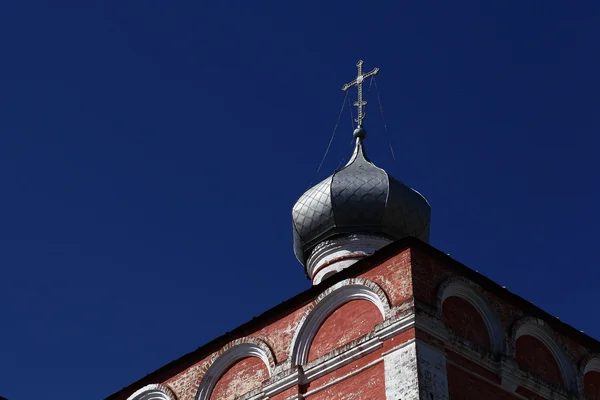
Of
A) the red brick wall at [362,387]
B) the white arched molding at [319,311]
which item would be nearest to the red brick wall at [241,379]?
the white arched molding at [319,311]

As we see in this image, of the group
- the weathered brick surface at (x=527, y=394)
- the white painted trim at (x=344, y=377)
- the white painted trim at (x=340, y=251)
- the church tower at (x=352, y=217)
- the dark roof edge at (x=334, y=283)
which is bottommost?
the white painted trim at (x=344, y=377)

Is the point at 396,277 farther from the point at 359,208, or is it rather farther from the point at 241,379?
the point at 359,208

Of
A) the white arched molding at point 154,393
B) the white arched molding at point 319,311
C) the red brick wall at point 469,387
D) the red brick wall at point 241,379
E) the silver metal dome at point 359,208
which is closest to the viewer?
the red brick wall at point 469,387

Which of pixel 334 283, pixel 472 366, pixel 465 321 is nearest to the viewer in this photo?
pixel 472 366

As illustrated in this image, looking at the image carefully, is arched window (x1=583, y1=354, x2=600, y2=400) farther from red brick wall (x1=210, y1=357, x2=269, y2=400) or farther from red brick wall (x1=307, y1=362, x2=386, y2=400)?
red brick wall (x1=210, y1=357, x2=269, y2=400)

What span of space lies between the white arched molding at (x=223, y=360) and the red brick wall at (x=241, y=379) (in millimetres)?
50

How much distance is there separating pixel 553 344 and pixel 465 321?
1.31 m

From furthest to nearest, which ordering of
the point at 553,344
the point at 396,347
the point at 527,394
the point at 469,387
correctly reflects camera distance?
the point at 553,344 < the point at 527,394 < the point at 469,387 < the point at 396,347

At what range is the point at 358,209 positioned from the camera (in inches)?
605

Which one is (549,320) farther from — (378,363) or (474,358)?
(378,363)

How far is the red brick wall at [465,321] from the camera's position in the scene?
11.6 meters

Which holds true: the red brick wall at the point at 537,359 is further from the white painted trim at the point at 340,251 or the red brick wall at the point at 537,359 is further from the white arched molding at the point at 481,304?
the white painted trim at the point at 340,251

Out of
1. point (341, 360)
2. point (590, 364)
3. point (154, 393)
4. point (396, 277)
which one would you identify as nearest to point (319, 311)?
point (341, 360)

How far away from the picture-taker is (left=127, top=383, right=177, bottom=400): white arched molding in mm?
13273
